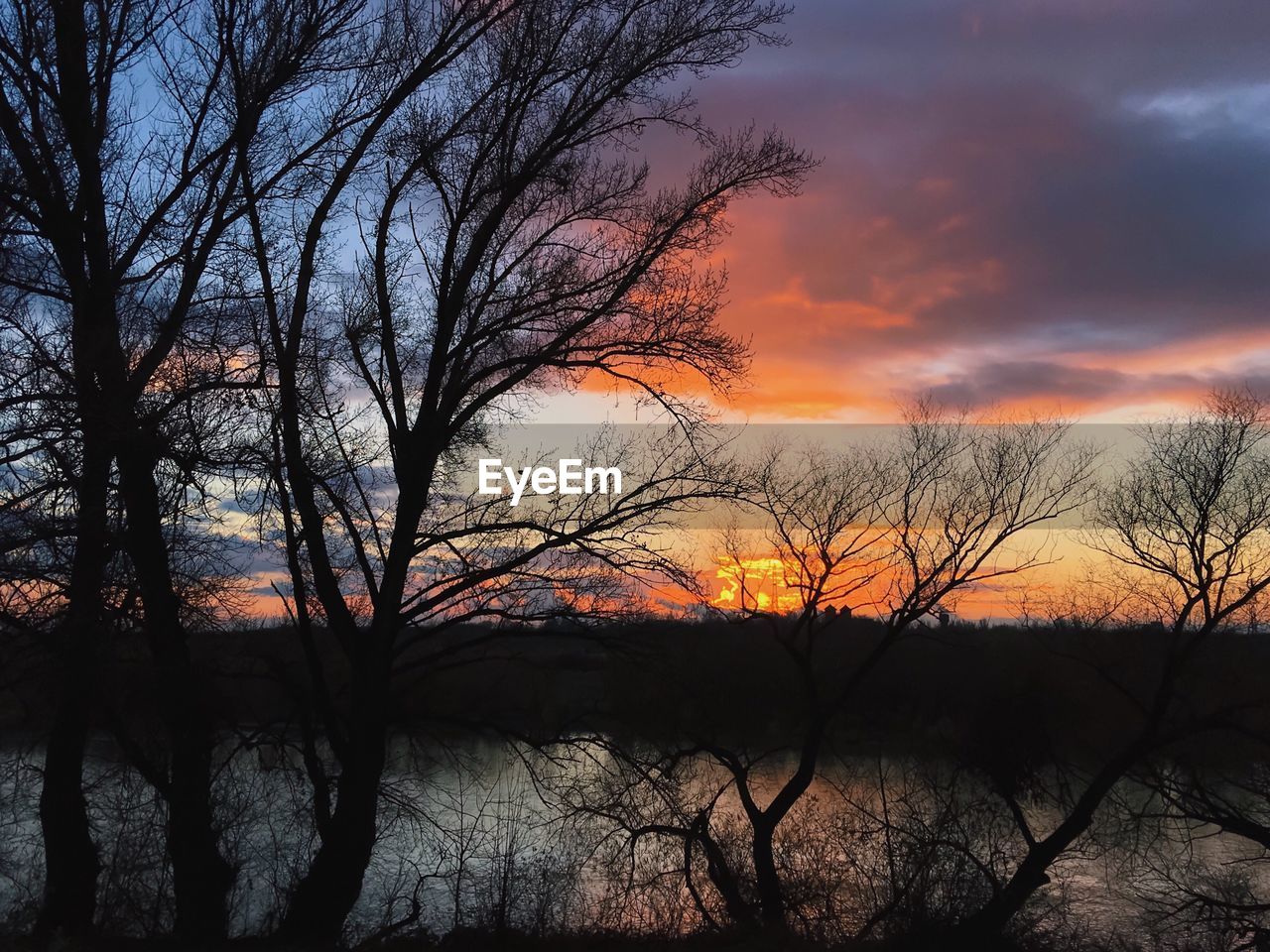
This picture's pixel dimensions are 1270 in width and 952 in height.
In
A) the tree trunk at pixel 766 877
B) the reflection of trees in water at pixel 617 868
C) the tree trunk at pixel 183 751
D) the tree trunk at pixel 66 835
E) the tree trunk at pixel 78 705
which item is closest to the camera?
the tree trunk at pixel 78 705

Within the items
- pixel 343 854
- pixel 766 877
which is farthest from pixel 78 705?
pixel 766 877

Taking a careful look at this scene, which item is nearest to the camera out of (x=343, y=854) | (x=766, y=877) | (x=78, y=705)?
(x=78, y=705)

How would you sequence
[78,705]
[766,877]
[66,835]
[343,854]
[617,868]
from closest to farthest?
[78,705]
[66,835]
[343,854]
[766,877]
[617,868]

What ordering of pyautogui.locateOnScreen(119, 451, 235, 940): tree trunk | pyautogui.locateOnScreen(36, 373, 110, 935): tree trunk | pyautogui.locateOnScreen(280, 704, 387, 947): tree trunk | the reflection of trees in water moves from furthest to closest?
the reflection of trees in water, pyautogui.locateOnScreen(280, 704, 387, 947): tree trunk, pyautogui.locateOnScreen(119, 451, 235, 940): tree trunk, pyautogui.locateOnScreen(36, 373, 110, 935): tree trunk

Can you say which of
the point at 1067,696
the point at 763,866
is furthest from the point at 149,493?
the point at 1067,696

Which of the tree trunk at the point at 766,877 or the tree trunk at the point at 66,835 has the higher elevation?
the tree trunk at the point at 66,835

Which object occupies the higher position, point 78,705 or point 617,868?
point 78,705

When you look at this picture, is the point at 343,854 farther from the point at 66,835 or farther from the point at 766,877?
the point at 766,877

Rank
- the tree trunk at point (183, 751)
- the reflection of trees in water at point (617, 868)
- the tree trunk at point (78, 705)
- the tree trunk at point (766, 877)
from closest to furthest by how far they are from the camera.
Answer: the tree trunk at point (78, 705) → the tree trunk at point (183, 751) → the reflection of trees in water at point (617, 868) → the tree trunk at point (766, 877)

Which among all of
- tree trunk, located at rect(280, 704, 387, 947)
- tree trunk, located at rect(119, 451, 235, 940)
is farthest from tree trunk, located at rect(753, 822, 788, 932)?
tree trunk, located at rect(119, 451, 235, 940)

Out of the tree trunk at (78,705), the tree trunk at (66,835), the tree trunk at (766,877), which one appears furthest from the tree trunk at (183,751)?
the tree trunk at (766,877)

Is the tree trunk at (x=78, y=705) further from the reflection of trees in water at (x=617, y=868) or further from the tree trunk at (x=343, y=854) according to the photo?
the tree trunk at (x=343, y=854)

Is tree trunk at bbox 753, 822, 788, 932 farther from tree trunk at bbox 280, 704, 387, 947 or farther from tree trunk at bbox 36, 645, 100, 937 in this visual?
tree trunk at bbox 36, 645, 100, 937

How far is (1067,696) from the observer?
28938mm
